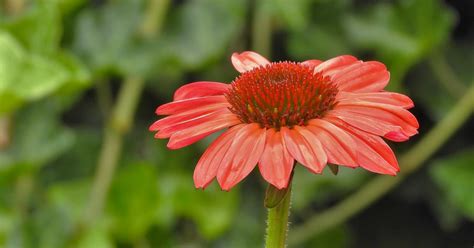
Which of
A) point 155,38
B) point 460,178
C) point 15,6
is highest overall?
point 15,6

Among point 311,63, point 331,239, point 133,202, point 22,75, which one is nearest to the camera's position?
point 311,63

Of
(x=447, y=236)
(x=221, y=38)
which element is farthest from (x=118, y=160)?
(x=447, y=236)

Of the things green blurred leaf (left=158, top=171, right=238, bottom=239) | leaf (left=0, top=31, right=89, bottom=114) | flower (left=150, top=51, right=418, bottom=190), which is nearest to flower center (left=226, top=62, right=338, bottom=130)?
flower (left=150, top=51, right=418, bottom=190)

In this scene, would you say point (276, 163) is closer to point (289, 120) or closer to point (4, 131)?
point (289, 120)

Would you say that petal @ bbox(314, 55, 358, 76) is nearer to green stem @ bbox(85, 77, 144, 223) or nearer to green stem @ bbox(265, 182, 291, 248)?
green stem @ bbox(265, 182, 291, 248)

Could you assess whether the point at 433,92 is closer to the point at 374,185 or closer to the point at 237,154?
the point at 374,185

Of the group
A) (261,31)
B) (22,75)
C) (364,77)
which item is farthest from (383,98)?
(261,31)

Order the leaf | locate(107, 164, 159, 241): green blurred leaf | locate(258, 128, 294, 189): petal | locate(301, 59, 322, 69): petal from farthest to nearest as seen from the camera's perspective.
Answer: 1. locate(107, 164, 159, 241): green blurred leaf
2. the leaf
3. locate(301, 59, 322, 69): petal
4. locate(258, 128, 294, 189): petal
